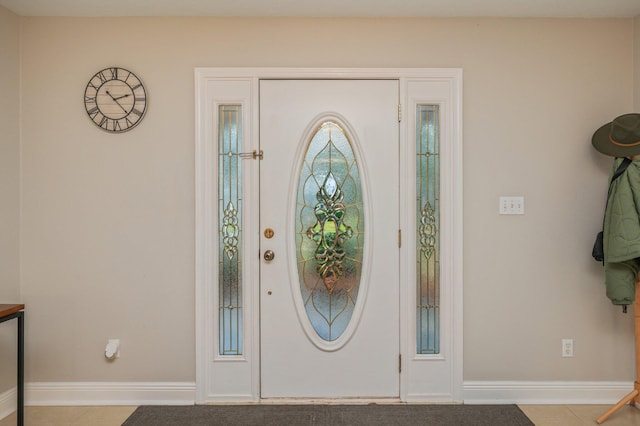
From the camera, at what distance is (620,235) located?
95.1 inches

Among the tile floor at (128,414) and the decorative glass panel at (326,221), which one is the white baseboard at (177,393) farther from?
the decorative glass panel at (326,221)

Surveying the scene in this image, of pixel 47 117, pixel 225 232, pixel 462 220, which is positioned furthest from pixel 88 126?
pixel 462 220

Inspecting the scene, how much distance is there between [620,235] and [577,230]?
34cm

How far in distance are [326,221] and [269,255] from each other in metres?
0.43

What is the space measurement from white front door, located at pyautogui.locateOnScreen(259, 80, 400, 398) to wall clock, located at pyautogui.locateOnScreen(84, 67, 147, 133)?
0.80 metres

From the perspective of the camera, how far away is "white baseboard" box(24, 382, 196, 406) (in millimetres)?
2715

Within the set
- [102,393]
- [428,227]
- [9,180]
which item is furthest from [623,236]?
[9,180]

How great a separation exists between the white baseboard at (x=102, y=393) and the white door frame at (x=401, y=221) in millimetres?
232

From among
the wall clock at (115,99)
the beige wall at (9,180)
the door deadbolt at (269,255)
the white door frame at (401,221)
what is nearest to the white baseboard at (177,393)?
the white door frame at (401,221)

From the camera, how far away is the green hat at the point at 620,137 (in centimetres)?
243

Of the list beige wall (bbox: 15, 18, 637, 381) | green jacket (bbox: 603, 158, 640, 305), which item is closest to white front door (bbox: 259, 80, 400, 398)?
beige wall (bbox: 15, 18, 637, 381)

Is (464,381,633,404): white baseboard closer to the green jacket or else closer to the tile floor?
the tile floor

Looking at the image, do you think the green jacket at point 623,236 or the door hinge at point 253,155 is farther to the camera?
the door hinge at point 253,155

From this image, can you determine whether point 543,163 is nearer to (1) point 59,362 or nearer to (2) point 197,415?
(2) point 197,415
